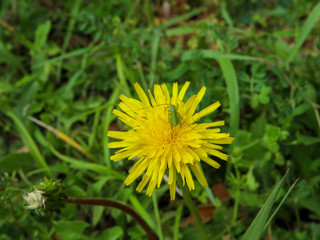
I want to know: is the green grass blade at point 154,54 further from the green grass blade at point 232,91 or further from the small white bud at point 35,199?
the small white bud at point 35,199

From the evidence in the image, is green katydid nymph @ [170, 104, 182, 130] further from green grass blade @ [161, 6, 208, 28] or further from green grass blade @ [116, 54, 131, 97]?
green grass blade @ [161, 6, 208, 28]

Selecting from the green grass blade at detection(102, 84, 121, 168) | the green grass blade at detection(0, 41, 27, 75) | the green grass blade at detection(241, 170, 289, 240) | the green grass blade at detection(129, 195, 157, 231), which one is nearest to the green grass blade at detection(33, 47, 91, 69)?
the green grass blade at detection(0, 41, 27, 75)

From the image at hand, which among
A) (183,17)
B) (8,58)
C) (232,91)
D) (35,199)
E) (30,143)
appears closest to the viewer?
(35,199)

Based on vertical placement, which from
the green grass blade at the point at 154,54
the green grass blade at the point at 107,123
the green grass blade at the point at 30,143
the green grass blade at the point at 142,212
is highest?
the green grass blade at the point at 154,54

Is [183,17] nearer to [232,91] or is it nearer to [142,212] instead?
[232,91]

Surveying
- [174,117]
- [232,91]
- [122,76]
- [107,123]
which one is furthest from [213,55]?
[174,117]

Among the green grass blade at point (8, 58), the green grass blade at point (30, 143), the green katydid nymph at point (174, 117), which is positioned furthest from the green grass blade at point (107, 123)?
the green grass blade at point (8, 58)

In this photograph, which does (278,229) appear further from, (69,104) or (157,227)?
(69,104)


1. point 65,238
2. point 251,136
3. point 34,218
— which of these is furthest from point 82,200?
point 251,136
